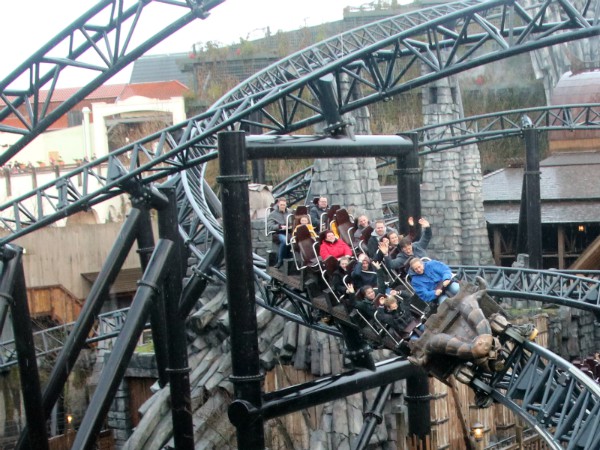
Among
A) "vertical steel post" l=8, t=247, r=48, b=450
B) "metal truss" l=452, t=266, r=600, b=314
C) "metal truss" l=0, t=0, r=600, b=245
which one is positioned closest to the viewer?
"metal truss" l=0, t=0, r=600, b=245

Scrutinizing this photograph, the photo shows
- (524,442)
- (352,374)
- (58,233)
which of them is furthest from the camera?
(58,233)

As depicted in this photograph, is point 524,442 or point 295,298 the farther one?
point 524,442

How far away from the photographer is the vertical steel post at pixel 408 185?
12.3 m

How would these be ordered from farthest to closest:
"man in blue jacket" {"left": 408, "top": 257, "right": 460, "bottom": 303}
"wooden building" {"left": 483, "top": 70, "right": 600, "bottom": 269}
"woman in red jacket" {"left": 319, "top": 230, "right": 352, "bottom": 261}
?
1. "wooden building" {"left": 483, "top": 70, "right": 600, "bottom": 269}
2. "woman in red jacket" {"left": 319, "top": 230, "right": 352, "bottom": 261}
3. "man in blue jacket" {"left": 408, "top": 257, "right": 460, "bottom": 303}

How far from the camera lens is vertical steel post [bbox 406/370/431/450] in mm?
12211

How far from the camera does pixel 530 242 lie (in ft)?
74.6

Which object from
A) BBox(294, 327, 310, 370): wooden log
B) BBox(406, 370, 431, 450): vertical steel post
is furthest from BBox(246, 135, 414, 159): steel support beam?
BBox(294, 327, 310, 370): wooden log

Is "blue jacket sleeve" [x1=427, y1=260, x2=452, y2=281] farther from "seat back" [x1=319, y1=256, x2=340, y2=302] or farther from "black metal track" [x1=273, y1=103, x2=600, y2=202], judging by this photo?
"black metal track" [x1=273, y1=103, x2=600, y2=202]

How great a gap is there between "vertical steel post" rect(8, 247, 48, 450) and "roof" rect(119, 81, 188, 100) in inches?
1097

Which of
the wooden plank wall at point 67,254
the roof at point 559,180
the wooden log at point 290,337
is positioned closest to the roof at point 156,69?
the wooden plank wall at point 67,254

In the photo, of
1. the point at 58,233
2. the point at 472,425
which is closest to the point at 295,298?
the point at 472,425

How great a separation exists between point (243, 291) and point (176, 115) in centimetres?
2840

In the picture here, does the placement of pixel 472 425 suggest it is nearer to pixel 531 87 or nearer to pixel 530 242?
pixel 530 242

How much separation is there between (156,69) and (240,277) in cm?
4233
